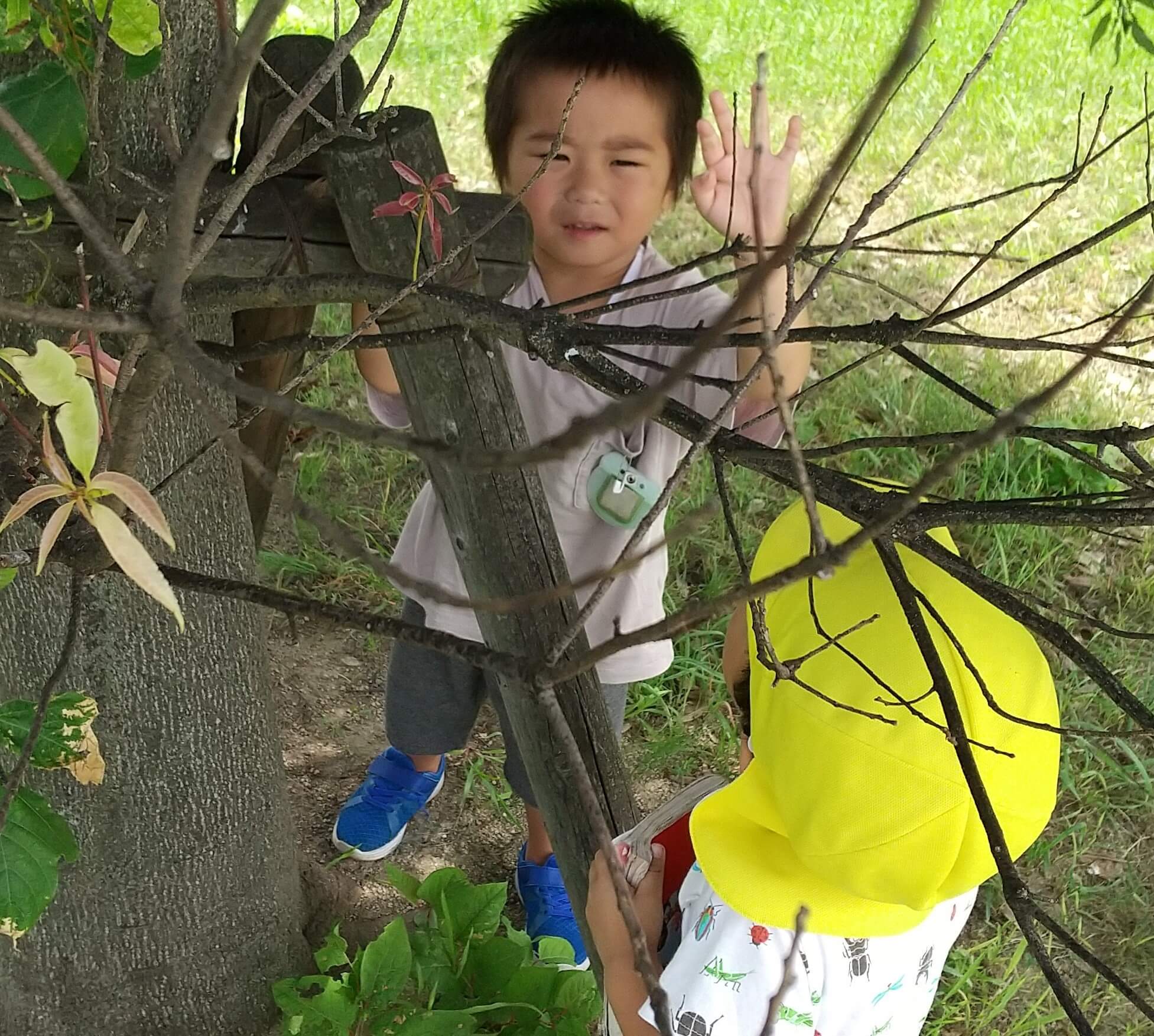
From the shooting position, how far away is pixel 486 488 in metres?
1.15

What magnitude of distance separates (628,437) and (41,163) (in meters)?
1.37

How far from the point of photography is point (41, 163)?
1.39ft

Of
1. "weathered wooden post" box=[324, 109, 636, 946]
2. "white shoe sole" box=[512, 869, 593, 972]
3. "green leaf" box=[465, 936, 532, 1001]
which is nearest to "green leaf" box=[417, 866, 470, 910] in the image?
"green leaf" box=[465, 936, 532, 1001]

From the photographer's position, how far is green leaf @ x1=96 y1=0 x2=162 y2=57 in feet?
2.47

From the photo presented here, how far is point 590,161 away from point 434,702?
1.06 m

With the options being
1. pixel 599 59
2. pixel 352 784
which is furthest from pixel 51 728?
pixel 352 784

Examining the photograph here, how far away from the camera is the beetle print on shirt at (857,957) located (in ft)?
3.88

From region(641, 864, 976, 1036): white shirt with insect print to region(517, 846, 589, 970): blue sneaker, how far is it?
913 millimetres

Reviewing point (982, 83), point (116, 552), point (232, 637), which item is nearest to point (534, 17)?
point (232, 637)

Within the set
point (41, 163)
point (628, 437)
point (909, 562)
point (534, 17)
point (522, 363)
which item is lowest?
point (41, 163)

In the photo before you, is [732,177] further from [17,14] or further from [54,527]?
[54,527]

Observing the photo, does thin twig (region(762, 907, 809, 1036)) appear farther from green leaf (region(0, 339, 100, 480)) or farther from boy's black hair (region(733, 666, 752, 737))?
boy's black hair (region(733, 666, 752, 737))

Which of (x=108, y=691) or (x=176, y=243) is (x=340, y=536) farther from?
(x=108, y=691)

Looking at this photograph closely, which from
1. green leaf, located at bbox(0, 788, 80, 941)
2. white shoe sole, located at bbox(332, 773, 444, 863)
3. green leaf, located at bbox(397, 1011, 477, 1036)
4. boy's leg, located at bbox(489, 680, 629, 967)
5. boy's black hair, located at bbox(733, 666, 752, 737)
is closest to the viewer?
green leaf, located at bbox(0, 788, 80, 941)
